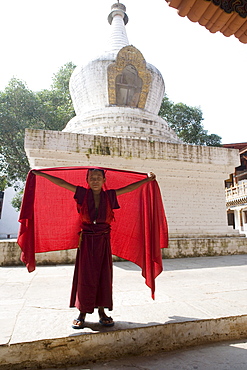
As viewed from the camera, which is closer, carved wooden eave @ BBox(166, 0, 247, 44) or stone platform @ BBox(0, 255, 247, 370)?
stone platform @ BBox(0, 255, 247, 370)

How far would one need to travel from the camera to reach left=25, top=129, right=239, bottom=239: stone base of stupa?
5.95 meters

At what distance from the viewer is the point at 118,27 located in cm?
1202

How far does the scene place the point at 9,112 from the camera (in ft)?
47.4

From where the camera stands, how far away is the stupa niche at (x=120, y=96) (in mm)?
7672

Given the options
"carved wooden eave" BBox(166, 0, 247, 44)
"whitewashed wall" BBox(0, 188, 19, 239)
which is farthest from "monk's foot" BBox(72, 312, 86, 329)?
"whitewashed wall" BBox(0, 188, 19, 239)

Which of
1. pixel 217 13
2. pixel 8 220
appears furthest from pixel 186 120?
pixel 8 220

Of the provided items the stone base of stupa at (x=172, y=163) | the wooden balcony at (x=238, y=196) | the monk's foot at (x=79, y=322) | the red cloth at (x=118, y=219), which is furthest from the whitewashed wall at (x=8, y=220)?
the monk's foot at (x=79, y=322)

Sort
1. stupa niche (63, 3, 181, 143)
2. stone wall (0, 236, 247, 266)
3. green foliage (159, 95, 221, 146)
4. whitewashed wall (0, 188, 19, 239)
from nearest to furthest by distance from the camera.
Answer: stone wall (0, 236, 247, 266)
stupa niche (63, 3, 181, 143)
green foliage (159, 95, 221, 146)
whitewashed wall (0, 188, 19, 239)

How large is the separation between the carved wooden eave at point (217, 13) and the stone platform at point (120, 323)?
2795 mm

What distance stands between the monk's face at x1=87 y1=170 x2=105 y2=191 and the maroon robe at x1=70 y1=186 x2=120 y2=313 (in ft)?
0.19

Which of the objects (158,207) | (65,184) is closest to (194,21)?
(158,207)

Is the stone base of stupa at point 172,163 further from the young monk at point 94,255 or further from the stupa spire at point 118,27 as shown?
the stupa spire at point 118,27

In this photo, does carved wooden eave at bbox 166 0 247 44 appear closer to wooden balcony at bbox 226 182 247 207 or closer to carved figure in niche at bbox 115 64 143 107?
carved figure in niche at bbox 115 64 143 107

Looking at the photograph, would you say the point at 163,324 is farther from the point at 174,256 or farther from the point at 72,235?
the point at 174,256
